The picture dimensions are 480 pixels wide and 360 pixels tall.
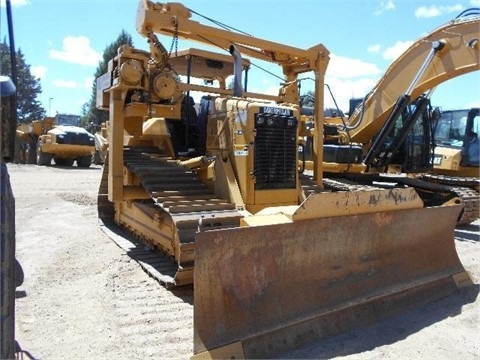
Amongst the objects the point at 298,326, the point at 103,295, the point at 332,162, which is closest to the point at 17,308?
the point at 103,295

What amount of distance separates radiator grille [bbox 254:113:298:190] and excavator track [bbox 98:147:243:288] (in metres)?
0.54

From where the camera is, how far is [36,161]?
78.7 ft

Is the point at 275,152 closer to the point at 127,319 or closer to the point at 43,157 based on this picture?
the point at 127,319

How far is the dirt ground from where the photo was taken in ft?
10.7

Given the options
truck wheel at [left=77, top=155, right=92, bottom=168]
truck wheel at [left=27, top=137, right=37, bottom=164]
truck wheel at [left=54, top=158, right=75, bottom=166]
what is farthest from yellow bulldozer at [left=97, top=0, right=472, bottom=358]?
truck wheel at [left=27, top=137, right=37, bottom=164]

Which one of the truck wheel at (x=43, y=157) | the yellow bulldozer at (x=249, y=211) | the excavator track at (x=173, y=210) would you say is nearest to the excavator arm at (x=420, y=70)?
the yellow bulldozer at (x=249, y=211)

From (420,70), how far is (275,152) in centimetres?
455

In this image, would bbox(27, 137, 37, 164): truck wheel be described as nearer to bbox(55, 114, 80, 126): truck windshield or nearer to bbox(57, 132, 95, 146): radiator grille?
bbox(55, 114, 80, 126): truck windshield

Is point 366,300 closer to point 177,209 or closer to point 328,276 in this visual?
point 328,276

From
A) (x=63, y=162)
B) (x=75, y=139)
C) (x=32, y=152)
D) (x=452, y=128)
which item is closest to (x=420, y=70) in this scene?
(x=452, y=128)

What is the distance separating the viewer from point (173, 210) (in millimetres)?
4520

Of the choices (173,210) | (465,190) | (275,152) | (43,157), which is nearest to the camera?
(173,210)

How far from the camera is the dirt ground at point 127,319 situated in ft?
10.7

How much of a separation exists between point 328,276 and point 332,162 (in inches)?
195
